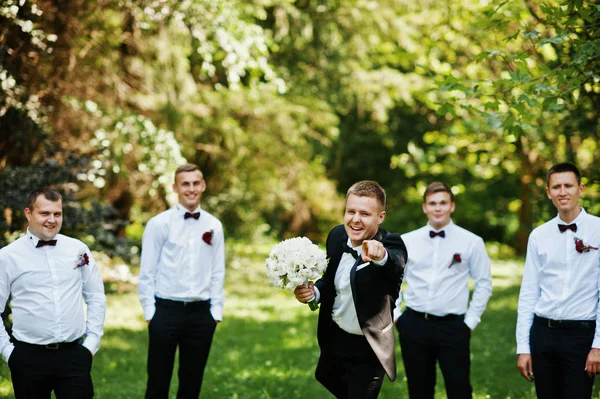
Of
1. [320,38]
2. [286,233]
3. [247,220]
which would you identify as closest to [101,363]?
[247,220]

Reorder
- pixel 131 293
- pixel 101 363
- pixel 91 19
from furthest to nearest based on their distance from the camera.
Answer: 1. pixel 131 293
2. pixel 91 19
3. pixel 101 363

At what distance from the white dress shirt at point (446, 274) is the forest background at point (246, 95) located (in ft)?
3.68

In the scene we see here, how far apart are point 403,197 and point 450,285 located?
2540cm

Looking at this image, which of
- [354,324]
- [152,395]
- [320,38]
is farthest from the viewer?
[320,38]

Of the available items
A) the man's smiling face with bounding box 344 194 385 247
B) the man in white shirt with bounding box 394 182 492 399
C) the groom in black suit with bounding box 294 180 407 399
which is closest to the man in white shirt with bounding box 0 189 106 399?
the groom in black suit with bounding box 294 180 407 399

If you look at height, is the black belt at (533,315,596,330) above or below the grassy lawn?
above

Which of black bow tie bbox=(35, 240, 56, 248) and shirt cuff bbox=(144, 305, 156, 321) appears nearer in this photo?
black bow tie bbox=(35, 240, 56, 248)

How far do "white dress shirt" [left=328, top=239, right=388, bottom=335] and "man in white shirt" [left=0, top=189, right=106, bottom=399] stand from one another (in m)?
1.89

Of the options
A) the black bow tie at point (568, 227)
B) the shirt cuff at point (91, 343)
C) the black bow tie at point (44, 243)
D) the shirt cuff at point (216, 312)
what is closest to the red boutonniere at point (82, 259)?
the black bow tie at point (44, 243)

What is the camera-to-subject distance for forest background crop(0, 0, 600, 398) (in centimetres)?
675

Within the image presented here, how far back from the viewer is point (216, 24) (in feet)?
34.0

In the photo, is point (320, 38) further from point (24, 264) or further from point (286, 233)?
point (286, 233)

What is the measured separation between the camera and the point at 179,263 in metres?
6.04

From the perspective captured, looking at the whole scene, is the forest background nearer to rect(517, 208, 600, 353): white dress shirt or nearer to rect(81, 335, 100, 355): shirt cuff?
rect(517, 208, 600, 353): white dress shirt
